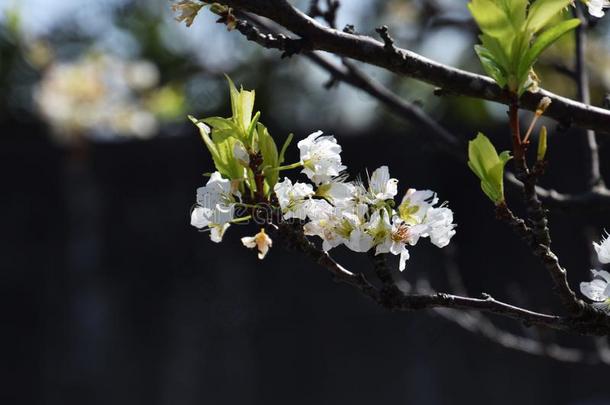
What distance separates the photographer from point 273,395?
422cm

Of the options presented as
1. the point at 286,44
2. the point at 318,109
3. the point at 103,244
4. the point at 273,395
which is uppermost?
the point at 318,109

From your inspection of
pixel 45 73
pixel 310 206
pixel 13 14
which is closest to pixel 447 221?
pixel 310 206

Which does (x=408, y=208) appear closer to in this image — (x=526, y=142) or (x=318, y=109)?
(x=526, y=142)

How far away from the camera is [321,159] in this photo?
102cm

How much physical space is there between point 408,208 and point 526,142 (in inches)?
7.9

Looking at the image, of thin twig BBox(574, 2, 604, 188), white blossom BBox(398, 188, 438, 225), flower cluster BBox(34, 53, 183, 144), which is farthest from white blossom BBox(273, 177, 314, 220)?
flower cluster BBox(34, 53, 183, 144)

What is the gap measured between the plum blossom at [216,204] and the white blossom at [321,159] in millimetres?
90

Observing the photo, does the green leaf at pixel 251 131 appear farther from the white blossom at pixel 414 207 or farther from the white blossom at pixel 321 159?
the white blossom at pixel 414 207

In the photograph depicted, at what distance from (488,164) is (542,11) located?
16 cm

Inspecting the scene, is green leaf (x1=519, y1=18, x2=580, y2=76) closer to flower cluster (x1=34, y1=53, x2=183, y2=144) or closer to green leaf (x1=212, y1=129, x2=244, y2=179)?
green leaf (x1=212, y1=129, x2=244, y2=179)

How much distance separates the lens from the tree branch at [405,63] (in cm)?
91

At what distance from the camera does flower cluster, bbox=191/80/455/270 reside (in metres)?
0.96

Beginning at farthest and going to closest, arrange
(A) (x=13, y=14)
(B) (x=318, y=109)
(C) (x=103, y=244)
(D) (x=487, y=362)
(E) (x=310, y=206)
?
(B) (x=318, y=109) < (C) (x=103, y=244) < (D) (x=487, y=362) < (A) (x=13, y=14) < (E) (x=310, y=206)

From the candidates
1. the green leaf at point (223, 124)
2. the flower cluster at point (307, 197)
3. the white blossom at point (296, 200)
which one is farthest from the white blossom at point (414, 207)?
the green leaf at point (223, 124)
